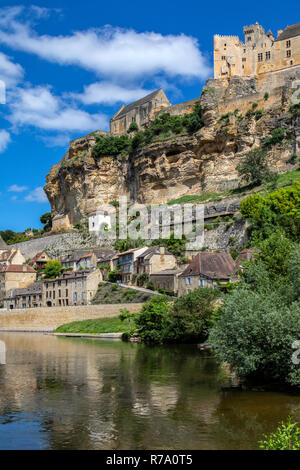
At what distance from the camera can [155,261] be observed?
44.2m

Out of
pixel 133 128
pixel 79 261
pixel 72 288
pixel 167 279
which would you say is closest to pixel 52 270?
pixel 79 261

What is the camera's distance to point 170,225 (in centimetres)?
5172

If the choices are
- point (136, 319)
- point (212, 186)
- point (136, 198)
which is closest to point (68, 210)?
point (136, 198)

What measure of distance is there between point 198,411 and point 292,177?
1433 inches

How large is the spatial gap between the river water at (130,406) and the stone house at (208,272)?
1200cm

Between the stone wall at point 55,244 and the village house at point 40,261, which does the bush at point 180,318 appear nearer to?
the stone wall at point 55,244

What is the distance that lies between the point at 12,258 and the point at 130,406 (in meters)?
48.6

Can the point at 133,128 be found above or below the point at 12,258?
above

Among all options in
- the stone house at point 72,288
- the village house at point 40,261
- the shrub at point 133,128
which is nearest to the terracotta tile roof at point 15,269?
the village house at point 40,261

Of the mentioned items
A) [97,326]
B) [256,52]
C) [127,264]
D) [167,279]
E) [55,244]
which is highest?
[256,52]

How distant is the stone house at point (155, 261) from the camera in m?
44.0

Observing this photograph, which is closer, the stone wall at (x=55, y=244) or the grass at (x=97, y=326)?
the grass at (x=97, y=326)

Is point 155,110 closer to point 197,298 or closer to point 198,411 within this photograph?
point 197,298

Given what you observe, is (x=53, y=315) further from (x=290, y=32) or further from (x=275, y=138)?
(x=290, y=32)
